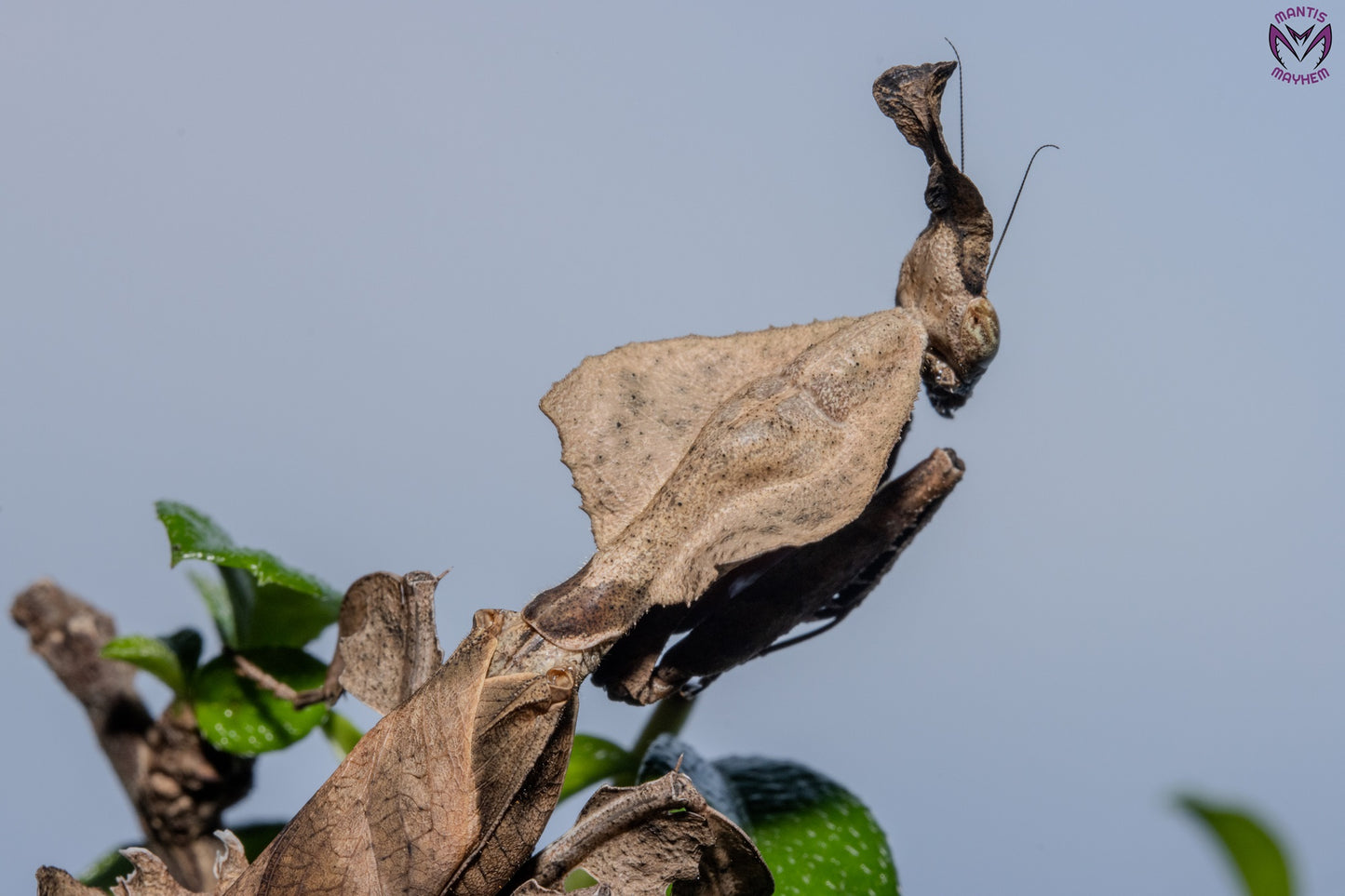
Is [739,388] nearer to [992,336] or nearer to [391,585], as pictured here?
[992,336]

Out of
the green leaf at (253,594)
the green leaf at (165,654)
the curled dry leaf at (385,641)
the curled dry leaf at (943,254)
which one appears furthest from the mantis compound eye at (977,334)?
the green leaf at (165,654)

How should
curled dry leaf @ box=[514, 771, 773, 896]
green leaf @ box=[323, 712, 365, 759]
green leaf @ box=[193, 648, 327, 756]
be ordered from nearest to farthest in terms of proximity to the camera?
curled dry leaf @ box=[514, 771, 773, 896]
green leaf @ box=[193, 648, 327, 756]
green leaf @ box=[323, 712, 365, 759]

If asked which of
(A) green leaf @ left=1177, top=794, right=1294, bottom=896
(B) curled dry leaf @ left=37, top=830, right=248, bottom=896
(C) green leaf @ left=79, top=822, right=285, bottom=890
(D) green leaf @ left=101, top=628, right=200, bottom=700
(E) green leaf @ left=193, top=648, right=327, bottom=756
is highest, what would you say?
(D) green leaf @ left=101, top=628, right=200, bottom=700

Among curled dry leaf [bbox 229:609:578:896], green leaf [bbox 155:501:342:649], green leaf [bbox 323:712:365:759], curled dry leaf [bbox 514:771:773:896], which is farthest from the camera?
green leaf [bbox 323:712:365:759]

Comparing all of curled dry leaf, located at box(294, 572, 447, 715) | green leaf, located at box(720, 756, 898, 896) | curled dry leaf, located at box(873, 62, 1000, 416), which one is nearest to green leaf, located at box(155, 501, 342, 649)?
curled dry leaf, located at box(294, 572, 447, 715)

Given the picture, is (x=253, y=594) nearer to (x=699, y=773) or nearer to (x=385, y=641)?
(x=385, y=641)

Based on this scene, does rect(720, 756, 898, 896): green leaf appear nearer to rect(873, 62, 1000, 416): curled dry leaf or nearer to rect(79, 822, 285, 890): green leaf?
rect(873, 62, 1000, 416): curled dry leaf

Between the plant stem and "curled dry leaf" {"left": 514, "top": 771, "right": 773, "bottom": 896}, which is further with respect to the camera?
the plant stem
